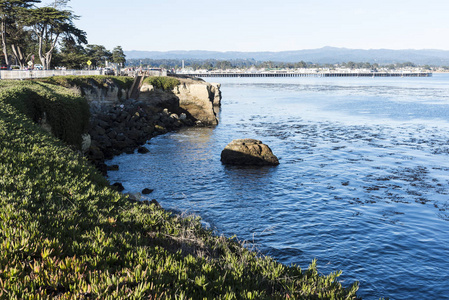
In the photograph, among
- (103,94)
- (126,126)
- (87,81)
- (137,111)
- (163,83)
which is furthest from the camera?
(163,83)

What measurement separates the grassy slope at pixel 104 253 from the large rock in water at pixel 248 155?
16812 millimetres

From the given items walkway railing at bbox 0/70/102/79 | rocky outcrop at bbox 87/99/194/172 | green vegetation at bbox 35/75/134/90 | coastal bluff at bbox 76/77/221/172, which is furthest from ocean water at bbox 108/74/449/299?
walkway railing at bbox 0/70/102/79

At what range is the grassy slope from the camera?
688 centimetres

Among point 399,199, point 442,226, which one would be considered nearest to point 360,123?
point 399,199

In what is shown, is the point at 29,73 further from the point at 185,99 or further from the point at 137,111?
the point at 185,99

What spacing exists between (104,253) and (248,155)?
2175cm

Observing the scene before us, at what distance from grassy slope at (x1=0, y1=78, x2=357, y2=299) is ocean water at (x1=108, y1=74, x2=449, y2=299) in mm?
3634

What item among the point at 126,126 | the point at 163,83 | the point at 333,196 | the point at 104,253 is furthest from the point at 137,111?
the point at 104,253

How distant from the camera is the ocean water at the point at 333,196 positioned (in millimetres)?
14852

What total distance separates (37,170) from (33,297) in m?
6.94

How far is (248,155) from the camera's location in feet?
96.3

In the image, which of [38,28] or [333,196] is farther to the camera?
[38,28]

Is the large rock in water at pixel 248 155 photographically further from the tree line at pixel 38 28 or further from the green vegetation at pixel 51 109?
the tree line at pixel 38 28

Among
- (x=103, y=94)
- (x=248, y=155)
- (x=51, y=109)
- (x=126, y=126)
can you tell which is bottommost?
(x=248, y=155)
